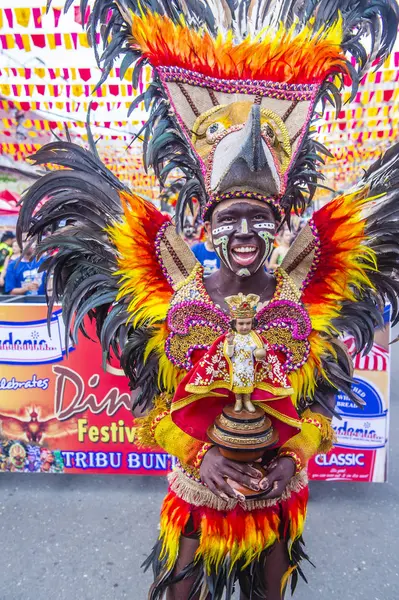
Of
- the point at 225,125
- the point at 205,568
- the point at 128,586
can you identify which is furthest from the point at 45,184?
the point at 128,586

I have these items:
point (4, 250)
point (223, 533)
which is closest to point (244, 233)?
point (223, 533)

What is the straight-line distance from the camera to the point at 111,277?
142 centimetres

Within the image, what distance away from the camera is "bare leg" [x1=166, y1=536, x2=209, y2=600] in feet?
4.45

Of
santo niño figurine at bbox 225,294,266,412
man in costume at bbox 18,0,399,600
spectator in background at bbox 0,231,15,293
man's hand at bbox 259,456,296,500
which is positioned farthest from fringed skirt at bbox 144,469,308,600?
spectator in background at bbox 0,231,15,293

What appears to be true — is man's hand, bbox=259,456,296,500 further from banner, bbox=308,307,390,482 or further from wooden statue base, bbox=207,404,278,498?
banner, bbox=308,307,390,482

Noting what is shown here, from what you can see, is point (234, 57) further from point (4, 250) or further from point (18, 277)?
point (4, 250)

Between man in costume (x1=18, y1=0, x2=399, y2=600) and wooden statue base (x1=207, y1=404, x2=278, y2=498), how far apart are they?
0.14 m

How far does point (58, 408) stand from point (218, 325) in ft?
5.64

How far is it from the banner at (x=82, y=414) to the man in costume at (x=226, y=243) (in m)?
1.18

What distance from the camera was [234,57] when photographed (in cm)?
131

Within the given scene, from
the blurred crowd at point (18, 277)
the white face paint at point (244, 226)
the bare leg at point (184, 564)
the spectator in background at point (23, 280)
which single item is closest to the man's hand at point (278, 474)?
the bare leg at point (184, 564)

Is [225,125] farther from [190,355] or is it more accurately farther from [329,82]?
[190,355]

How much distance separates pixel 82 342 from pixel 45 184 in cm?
137

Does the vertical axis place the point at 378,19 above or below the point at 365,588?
above
